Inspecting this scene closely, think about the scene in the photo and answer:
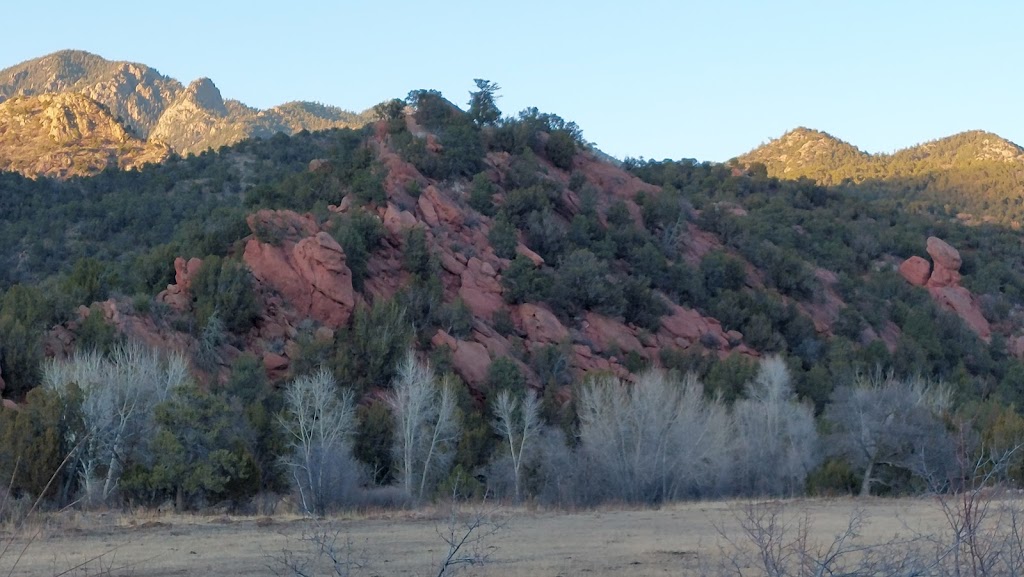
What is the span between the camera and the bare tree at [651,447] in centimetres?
3281

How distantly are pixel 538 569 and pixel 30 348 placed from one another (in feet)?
73.2

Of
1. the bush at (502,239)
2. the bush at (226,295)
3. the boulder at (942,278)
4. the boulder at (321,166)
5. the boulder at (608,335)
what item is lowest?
the boulder at (608,335)

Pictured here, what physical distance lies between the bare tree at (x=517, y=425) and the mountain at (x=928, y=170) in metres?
63.2

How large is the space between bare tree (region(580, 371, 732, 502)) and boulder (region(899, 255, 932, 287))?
3602 centimetres

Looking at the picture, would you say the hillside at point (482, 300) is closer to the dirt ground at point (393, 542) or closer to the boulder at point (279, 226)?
the boulder at point (279, 226)

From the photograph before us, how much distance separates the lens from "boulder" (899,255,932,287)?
216 ft

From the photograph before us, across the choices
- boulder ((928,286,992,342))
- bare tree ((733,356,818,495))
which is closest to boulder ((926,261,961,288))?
boulder ((928,286,992,342))

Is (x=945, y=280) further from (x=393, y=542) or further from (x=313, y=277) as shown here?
(x=393, y=542)

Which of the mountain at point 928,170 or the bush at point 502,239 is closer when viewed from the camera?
the bush at point 502,239

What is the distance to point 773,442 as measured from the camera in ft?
119

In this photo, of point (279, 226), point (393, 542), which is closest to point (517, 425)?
point (279, 226)

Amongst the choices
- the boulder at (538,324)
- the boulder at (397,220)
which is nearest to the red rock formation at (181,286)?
the boulder at (397,220)

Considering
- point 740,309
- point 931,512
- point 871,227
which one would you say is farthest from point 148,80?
point 931,512

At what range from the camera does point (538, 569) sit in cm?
1495
